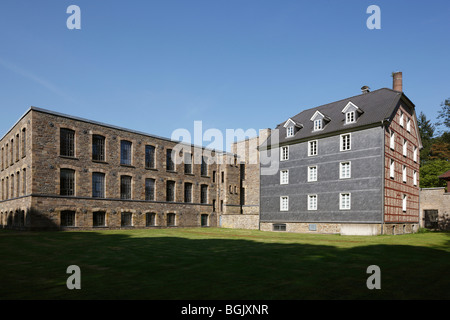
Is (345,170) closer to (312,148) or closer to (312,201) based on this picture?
(312,148)

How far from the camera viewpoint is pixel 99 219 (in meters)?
34.1

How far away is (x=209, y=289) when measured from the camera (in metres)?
7.74

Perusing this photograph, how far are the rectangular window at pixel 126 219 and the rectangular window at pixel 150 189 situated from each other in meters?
3.06

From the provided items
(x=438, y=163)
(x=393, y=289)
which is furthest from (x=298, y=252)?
(x=438, y=163)

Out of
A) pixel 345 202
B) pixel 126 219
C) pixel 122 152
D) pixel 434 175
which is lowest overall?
pixel 126 219

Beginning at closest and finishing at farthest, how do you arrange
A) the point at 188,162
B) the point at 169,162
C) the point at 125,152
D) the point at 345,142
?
the point at 345,142, the point at 125,152, the point at 169,162, the point at 188,162

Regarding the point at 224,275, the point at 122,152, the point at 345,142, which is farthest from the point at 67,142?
the point at 224,275

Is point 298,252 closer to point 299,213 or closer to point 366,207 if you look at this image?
point 366,207

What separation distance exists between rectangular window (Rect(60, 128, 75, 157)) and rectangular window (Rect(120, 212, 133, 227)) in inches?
330

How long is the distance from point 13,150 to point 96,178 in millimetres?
9212

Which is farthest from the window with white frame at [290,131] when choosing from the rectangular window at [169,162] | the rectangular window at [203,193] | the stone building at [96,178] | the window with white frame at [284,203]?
the rectangular window at [203,193]

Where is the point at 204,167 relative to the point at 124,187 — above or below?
above
